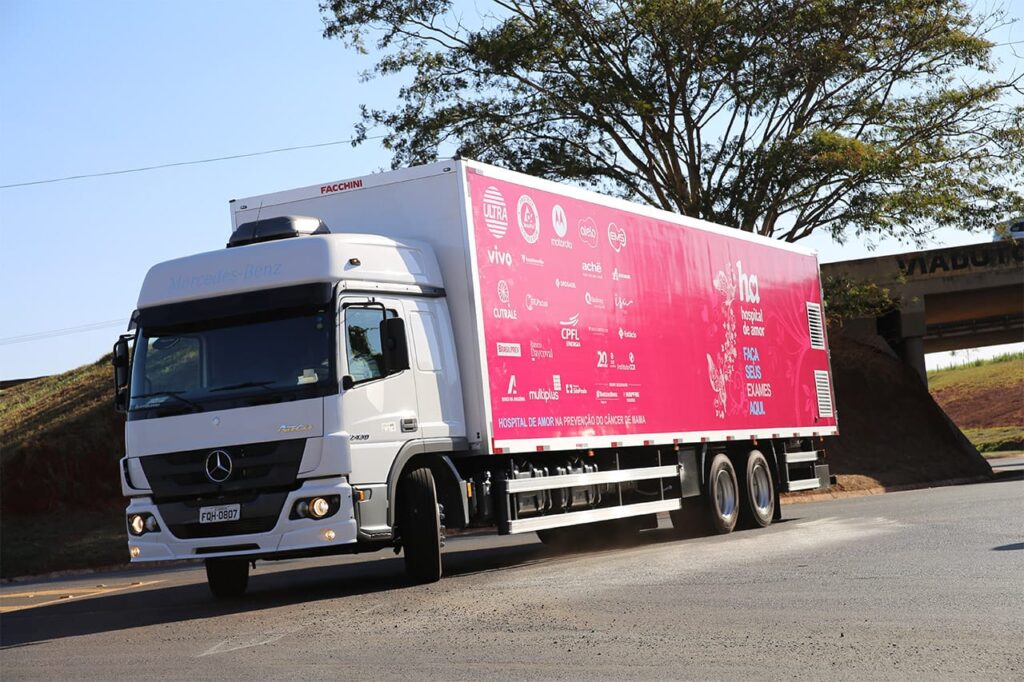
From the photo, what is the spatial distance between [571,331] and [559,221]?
48.6 inches

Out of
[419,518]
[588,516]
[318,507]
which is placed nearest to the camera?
[318,507]

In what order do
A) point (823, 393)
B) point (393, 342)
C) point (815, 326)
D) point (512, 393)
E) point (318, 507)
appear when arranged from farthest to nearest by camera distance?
point (815, 326) → point (823, 393) → point (512, 393) → point (393, 342) → point (318, 507)

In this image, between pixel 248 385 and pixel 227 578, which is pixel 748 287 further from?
pixel 248 385

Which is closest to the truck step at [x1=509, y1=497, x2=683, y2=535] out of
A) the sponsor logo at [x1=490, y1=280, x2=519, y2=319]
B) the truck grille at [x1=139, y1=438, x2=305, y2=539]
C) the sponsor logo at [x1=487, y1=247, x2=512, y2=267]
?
the sponsor logo at [x1=490, y1=280, x2=519, y2=319]

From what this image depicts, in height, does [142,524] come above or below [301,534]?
above

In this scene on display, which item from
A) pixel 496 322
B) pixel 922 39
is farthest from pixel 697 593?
pixel 922 39

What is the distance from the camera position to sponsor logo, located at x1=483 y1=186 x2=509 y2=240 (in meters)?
13.6

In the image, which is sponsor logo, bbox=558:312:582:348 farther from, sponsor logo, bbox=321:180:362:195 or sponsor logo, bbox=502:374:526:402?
sponsor logo, bbox=321:180:362:195

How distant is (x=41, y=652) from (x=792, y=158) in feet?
72.9

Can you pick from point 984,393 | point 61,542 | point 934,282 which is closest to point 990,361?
point 984,393

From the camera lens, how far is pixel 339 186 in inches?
561

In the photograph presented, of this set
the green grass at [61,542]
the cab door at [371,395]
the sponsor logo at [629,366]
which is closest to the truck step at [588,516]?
the sponsor logo at [629,366]

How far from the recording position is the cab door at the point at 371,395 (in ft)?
39.0

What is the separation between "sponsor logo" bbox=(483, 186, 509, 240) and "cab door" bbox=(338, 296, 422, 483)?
1598 mm
